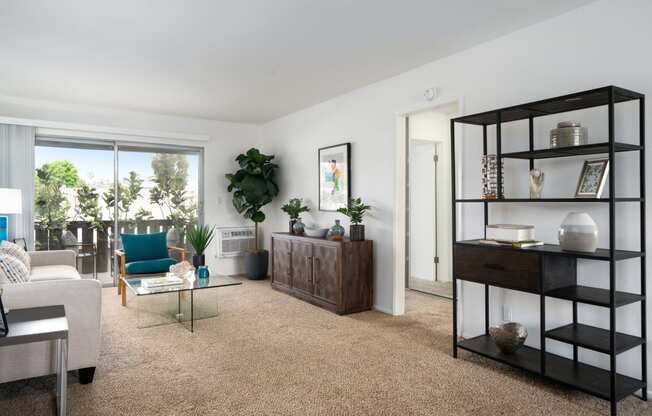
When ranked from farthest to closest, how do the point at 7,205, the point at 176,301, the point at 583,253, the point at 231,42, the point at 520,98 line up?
the point at 176,301 < the point at 7,205 < the point at 231,42 < the point at 520,98 < the point at 583,253

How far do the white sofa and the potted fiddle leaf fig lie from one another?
3.61 m

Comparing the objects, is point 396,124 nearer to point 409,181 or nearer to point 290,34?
point 290,34

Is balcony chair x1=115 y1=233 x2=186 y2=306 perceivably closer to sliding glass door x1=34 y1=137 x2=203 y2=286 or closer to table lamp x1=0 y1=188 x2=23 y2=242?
sliding glass door x1=34 y1=137 x2=203 y2=286

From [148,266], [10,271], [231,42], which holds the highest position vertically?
[231,42]

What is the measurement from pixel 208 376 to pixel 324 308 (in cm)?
190

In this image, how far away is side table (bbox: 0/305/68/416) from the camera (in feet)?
6.82

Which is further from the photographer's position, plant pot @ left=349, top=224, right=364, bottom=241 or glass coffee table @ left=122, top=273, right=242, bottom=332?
plant pot @ left=349, top=224, right=364, bottom=241

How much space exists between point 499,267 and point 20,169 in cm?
547

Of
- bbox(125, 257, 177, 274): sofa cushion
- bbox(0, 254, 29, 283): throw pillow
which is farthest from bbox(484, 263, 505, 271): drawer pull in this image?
bbox(125, 257, 177, 274): sofa cushion

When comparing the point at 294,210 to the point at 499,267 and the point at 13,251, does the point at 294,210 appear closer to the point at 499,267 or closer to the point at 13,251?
the point at 13,251

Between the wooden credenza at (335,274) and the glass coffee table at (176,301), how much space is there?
36.6 inches

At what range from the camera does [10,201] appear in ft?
15.2

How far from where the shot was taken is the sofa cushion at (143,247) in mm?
5207

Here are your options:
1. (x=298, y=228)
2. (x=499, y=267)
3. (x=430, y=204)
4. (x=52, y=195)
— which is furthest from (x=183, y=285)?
(x=430, y=204)
